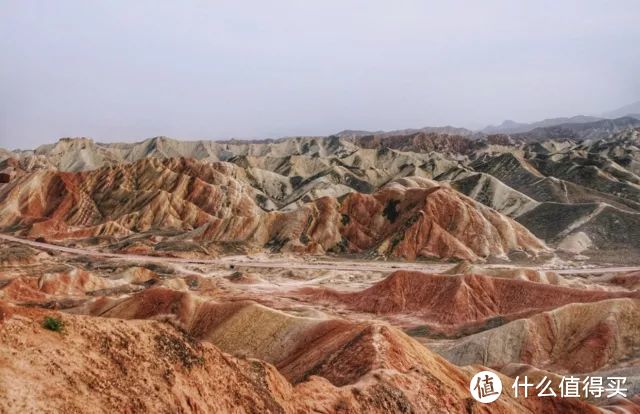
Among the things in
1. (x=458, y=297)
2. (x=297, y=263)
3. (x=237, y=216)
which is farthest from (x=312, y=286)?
(x=237, y=216)

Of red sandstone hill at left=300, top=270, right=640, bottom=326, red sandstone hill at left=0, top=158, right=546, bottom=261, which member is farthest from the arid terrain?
red sandstone hill at left=0, top=158, right=546, bottom=261

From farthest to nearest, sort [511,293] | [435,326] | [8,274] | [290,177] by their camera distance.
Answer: [290,177], [8,274], [511,293], [435,326]

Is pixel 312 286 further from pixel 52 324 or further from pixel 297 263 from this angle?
pixel 52 324

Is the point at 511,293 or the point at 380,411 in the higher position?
the point at 380,411

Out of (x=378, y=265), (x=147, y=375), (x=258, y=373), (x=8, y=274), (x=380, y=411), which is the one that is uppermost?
(x=147, y=375)

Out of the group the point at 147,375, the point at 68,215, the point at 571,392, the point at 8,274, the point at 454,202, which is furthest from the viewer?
the point at 68,215

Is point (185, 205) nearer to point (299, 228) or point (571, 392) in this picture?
point (299, 228)

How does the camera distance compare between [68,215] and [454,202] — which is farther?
[68,215]

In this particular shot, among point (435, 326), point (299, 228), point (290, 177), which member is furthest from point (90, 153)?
point (435, 326)
